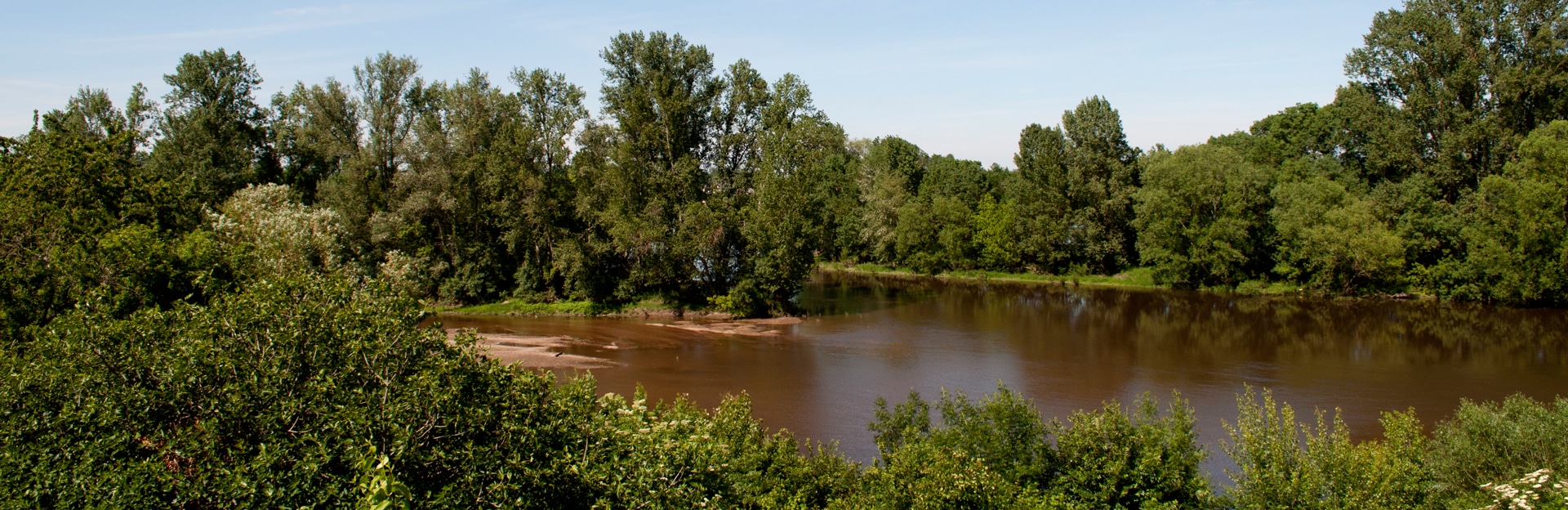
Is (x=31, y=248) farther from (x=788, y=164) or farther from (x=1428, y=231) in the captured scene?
(x=1428, y=231)

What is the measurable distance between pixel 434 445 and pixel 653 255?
34.8 meters

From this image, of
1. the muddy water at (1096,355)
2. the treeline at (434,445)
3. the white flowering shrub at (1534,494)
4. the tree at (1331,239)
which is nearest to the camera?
the treeline at (434,445)

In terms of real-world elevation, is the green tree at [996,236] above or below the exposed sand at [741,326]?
above

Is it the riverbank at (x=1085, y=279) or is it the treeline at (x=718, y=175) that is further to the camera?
the riverbank at (x=1085, y=279)

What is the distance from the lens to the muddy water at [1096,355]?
25.6 metres

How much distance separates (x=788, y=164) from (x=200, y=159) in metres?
32.8

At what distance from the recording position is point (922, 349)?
→ 3456cm

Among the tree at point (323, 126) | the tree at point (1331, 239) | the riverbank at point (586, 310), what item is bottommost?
the riverbank at point (586, 310)

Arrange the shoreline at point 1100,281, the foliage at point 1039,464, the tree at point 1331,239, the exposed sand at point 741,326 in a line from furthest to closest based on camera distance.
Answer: the shoreline at point 1100,281 < the tree at point 1331,239 < the exposed sand at point 741,326 < the foliage at point 1039,464

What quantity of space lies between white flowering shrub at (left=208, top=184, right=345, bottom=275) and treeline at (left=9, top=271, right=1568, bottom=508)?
14456mm

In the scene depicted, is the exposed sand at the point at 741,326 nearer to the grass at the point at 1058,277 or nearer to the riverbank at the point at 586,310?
the riverbank at the point at 586,310

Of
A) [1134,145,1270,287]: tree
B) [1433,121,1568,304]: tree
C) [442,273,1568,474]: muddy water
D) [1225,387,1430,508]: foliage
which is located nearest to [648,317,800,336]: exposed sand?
[442,273,1568,474]: muddy water

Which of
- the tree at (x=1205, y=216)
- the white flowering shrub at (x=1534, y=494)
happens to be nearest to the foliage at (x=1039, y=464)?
the white flowering shrub at (x=1534, y=494)

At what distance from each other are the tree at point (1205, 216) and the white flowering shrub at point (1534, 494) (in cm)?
4407
